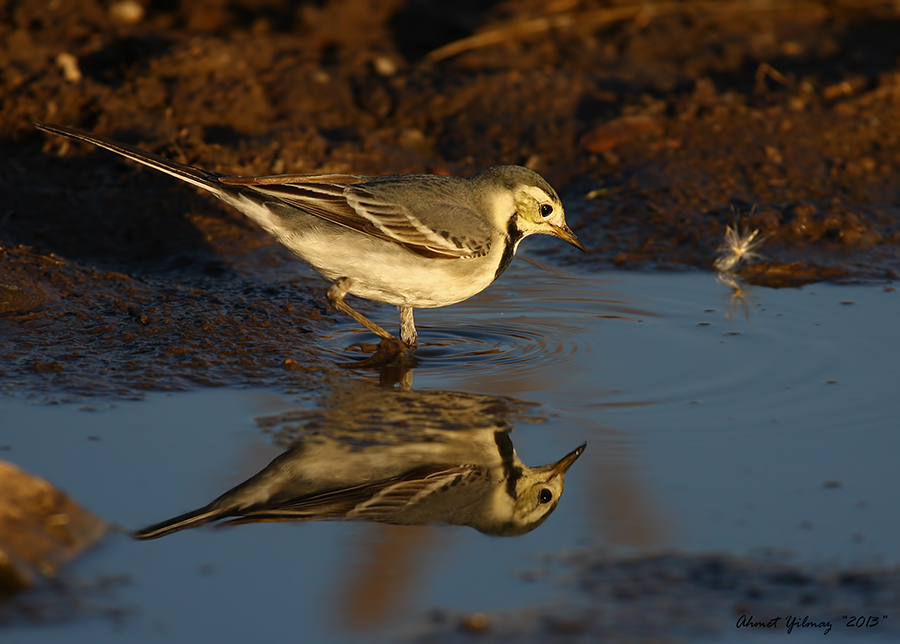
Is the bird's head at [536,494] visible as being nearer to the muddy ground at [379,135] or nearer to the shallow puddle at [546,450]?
the shallow puddle at [546,450]

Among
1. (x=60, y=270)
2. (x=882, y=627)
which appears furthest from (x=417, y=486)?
(x=60, y=270)

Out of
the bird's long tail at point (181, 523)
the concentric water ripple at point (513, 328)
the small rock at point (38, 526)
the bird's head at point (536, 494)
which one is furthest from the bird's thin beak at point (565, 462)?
the small rock at point (38, 526)

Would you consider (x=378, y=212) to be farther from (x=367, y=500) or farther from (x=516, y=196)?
(x=367, y=500)

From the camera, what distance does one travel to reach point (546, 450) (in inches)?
221

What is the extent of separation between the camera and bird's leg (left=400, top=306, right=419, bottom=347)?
7254 millimetres

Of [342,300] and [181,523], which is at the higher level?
[342,300]

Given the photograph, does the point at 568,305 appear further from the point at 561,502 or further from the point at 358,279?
the point at 561,502

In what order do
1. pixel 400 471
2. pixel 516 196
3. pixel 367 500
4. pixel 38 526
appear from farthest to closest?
pixel 516 196
pixel 400 471
pixel 367 500
pixel 38 526

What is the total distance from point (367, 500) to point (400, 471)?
374 mm

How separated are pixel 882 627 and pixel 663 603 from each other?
0.79m

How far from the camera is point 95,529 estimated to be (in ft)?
14.8

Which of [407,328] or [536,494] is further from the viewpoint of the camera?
[407,328]

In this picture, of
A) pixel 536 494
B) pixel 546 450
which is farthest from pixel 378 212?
pixel 536 494

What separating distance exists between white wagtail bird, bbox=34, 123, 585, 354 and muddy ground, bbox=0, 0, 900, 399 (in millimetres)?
618
